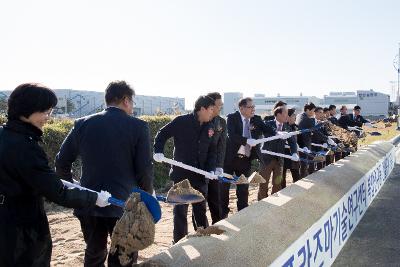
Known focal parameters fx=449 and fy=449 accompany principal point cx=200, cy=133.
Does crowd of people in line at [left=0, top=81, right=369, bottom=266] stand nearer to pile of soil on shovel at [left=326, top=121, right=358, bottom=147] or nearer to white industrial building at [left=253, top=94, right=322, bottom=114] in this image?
pile of soil on shovel at [left=326, top=121, right=358, bottom=147]

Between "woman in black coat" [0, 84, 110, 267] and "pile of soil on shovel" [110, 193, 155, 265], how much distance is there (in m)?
0.31

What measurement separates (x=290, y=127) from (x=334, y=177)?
7.37 feet

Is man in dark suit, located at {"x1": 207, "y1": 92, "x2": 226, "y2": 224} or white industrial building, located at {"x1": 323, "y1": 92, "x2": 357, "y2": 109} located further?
white industrial building, located at {"x1": 323, "y1": 92, "x2": 357, "y2": 109}

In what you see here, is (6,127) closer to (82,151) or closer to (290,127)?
(82,151)

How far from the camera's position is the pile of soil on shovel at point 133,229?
2557 mm

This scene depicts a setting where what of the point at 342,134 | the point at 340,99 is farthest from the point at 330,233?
the point at 340,99

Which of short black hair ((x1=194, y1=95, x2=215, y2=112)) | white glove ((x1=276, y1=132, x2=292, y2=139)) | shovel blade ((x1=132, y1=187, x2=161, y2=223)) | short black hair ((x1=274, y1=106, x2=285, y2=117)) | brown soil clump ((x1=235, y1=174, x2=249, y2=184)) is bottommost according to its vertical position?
brown soil clump ((x1=235, y1=174, x2=249, y2=184))

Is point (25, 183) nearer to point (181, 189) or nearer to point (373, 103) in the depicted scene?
point (181, 189)

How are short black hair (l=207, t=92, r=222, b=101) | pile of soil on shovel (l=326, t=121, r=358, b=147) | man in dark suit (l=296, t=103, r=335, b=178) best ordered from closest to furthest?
1. short black hair (l=207, t=92, r=222, b=101)
2. man in dark suit (l=296, t=103, r=335, b=178)
3. pile of soil on shovel (l=326, t=121, r=358, b=147)

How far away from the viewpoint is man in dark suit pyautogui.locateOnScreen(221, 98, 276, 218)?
6.31 m

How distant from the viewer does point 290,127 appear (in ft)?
27.1

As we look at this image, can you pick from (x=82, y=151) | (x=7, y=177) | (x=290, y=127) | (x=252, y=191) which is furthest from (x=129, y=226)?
(x=252, y=191)

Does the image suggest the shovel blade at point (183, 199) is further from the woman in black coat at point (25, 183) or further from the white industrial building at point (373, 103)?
Result: the white industrial building at point (373, 103)

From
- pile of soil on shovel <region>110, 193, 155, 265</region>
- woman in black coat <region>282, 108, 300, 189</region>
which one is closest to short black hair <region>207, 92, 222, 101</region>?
pile of soil on shovel <region>110, 193, 155, 265</region>
